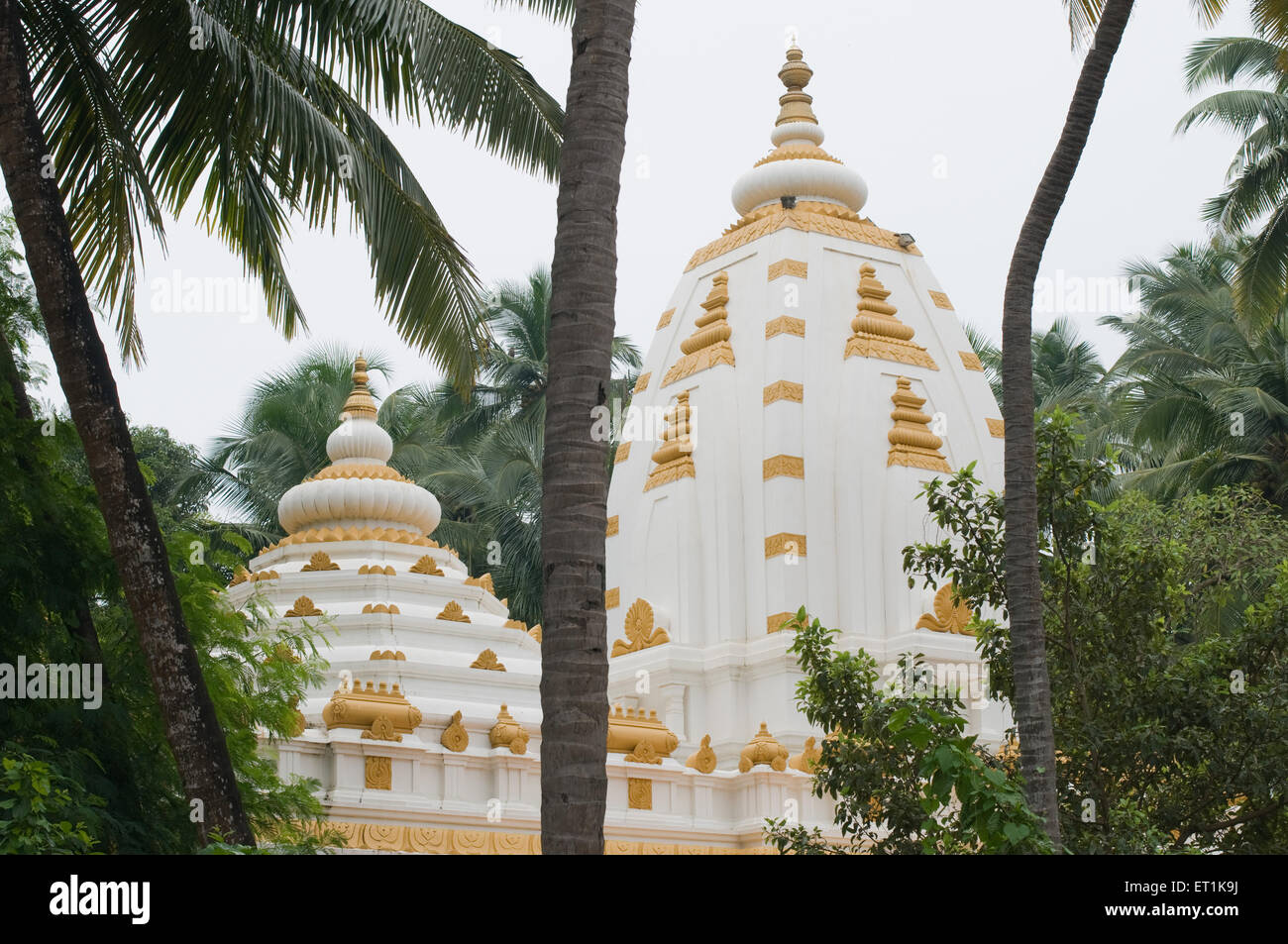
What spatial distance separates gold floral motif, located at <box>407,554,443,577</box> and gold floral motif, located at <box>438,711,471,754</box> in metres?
4.05

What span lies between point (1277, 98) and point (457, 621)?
15.0 m

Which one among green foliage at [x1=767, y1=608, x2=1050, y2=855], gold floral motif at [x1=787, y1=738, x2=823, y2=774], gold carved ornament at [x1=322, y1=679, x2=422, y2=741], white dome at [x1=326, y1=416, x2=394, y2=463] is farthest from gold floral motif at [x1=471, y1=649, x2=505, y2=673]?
green foliage at [x1=767, y1=608, x2=1050, y2=855]

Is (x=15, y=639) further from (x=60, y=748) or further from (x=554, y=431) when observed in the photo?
(x=554, y=431)

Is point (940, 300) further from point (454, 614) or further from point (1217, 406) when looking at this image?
point (454, 614)

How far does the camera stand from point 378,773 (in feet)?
56.3

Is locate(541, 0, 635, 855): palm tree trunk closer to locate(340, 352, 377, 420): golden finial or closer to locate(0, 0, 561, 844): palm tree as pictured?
locate(0, 0, 561, 844): palm tree

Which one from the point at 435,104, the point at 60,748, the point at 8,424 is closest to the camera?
the point at 60,748

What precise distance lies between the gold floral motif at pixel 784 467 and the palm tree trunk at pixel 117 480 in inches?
578

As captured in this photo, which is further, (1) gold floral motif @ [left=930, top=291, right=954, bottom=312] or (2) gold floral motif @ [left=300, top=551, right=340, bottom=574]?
(1) gold floral motif @ [left=930, top=291, right=954, bottom=312]

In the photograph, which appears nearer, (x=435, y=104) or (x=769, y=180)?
(x=435, y=104)

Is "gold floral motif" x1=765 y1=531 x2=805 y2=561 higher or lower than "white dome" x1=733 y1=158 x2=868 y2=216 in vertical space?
lower

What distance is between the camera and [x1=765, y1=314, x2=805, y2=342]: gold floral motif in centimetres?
2459

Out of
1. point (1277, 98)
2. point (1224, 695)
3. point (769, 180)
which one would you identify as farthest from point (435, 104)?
point (1277, 98)

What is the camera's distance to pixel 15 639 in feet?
37.4
